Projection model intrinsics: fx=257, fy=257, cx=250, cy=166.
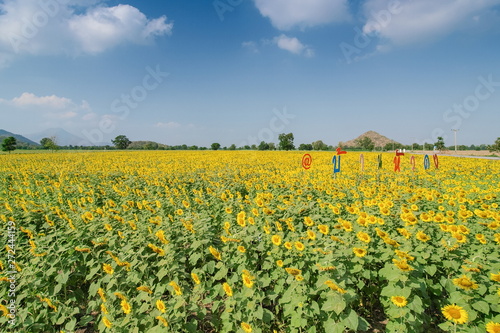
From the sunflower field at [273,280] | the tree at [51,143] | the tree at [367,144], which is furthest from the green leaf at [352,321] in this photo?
the tree at [367,144]

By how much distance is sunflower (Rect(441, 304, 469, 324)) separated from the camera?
2.07 meters

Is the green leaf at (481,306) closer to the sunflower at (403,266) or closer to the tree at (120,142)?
the sunflower at (403,266)

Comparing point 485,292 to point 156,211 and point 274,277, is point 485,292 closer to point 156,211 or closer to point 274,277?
point 274,277

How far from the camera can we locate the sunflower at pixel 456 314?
81.7 inches

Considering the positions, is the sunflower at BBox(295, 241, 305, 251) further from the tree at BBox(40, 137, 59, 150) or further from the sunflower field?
the tree at BBox(40, 137, 59, 150)

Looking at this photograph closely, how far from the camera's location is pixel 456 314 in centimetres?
212

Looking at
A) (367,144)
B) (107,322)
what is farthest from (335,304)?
(367,144)

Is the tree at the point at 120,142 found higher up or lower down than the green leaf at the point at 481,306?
higher up

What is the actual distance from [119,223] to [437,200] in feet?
19.4

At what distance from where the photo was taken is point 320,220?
4.21 m

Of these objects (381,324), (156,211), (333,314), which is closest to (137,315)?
(333,314)

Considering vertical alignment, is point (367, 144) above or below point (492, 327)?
above

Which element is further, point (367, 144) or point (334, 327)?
point (367, 144)

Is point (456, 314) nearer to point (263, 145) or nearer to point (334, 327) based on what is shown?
point (334, 327)
